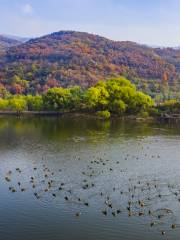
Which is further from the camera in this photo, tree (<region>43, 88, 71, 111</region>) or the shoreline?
tree (<region>43, 88, 71, 111</region>)

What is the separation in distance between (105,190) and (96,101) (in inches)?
2651

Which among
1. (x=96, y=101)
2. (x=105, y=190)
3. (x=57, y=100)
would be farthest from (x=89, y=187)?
(x=57, y=100)

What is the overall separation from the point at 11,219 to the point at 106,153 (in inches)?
1024

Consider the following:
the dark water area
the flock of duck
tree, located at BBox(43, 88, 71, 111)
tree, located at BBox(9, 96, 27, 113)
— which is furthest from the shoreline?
the flock of duck

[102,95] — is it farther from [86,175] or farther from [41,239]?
[41,239]

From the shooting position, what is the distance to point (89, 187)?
1613 inches

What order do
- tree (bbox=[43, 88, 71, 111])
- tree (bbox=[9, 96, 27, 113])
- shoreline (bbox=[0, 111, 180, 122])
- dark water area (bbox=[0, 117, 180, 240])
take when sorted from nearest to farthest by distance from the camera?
dark water area (bbox=[0, 117, 180, 240]) < shoreline (bbox=[0, 111, 180, 122]) < tree (bbox=[43, 88, 71, 111]) < tree (bbox=[9, 96, 27, 113])

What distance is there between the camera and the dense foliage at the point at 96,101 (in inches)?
4173

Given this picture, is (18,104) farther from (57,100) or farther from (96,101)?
(96,101)

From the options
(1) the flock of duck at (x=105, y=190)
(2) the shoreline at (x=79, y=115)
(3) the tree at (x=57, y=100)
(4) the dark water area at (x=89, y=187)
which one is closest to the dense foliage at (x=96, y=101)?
(3) the tree at (x=57, y=100)

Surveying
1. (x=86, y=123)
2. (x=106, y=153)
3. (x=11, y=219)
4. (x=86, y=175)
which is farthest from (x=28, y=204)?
(x=86, y=123)

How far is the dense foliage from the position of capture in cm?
10600

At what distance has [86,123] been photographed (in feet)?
302

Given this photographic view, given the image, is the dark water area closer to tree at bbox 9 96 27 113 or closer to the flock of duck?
the flock of duck
